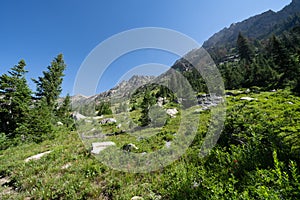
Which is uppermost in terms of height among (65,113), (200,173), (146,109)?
(65,113)

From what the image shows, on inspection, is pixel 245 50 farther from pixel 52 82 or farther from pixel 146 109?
pixel 52 82

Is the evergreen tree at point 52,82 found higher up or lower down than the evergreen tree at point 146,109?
higher up

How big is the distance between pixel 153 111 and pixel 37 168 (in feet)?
39.4

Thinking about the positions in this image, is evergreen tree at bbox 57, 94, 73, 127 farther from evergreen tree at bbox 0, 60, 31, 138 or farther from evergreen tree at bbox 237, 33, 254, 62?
evergreen tree at bbox 237, 33, 254, 62

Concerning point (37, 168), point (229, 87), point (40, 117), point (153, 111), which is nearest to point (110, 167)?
point (37, 168)

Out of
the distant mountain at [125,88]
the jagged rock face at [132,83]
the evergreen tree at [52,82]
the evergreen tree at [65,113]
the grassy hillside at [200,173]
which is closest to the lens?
the grassy hillside at [200,173]

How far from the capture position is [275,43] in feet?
110

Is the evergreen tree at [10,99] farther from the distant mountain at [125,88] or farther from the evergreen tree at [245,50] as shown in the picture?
the evergreen tree at [245,50]

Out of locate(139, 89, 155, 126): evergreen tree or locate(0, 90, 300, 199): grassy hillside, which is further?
locate(139, 89, 155, 126): evergreen tree

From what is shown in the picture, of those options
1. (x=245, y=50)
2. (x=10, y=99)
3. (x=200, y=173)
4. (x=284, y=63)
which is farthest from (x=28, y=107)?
(x=245, y=50)

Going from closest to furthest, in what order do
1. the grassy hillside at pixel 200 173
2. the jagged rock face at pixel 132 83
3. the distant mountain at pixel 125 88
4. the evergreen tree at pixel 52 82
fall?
1. the grassy hillside at pixel 200 173
2. the jagged rock face at pixel 132 83
3. the distant mountain at pixel 125 88
4. the evergreen tree at pixel 52 82

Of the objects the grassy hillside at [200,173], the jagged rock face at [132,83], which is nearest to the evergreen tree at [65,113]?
the jagged rock face at [132,83]

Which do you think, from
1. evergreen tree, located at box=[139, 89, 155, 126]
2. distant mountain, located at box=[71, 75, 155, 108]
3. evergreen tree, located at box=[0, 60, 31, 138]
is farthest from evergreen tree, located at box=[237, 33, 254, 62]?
evergreen tree, located at box=[0, 60, 31, 138]

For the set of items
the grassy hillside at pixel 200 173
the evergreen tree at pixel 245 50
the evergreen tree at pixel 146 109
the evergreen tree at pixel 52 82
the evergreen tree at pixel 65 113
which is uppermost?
the evergreen tree at pixel 245 50
